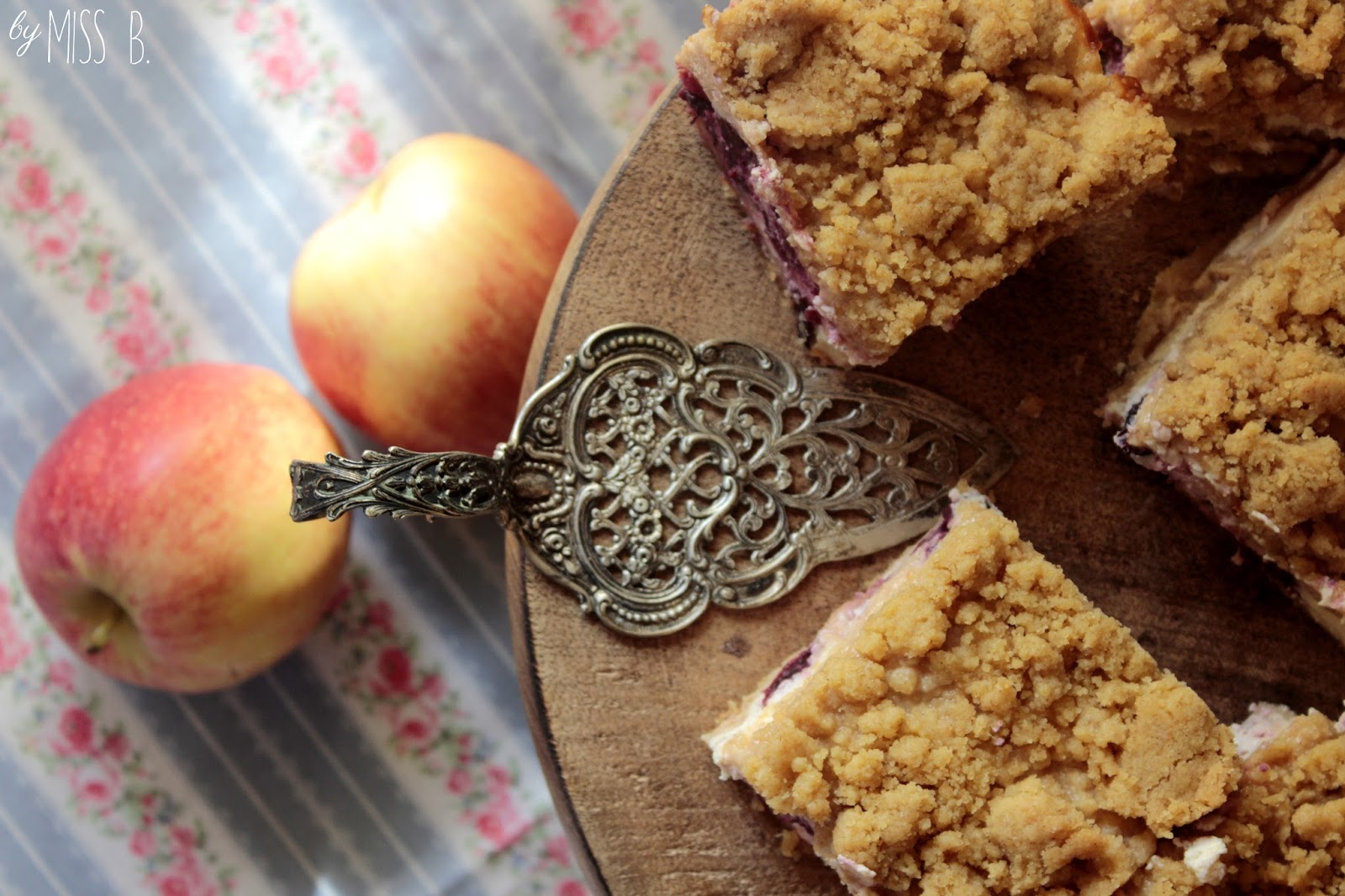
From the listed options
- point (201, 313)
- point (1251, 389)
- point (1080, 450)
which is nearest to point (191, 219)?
point (201, 313)

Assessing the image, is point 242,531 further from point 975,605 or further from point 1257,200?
point 1257,200

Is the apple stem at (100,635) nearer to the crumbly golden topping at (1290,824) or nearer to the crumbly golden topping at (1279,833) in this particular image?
the crumbly golden topping at (1279,833)

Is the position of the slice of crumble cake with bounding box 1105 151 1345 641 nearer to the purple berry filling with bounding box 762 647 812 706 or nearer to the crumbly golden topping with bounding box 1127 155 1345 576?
the crumbly golden topping with bounding box 1127 155 1345 576

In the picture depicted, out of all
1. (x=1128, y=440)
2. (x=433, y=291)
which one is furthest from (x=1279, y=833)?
(x=433, y=291)

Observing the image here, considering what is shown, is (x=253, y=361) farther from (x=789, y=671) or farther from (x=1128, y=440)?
(x=1128, y=440)

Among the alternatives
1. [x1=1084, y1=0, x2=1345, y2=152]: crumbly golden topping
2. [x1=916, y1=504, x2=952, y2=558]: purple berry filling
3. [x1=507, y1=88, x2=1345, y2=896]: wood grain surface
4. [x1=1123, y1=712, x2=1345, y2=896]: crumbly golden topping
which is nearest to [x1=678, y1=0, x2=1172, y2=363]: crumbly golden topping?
[x1=1084, y1=0, x2=1345, y2=152]: crumbly golden topping
